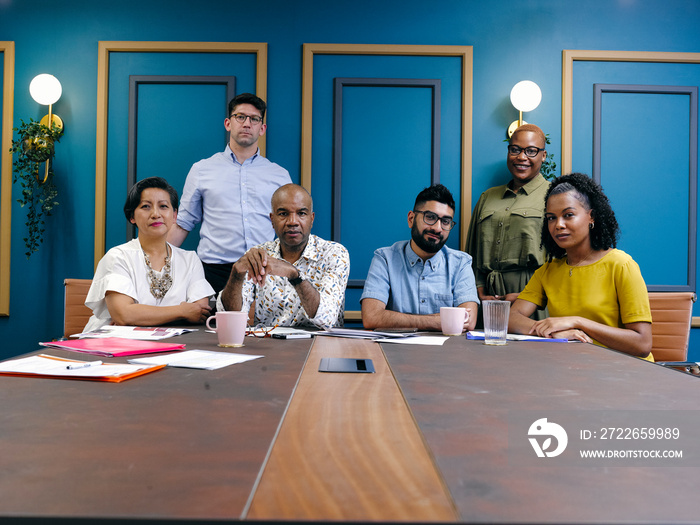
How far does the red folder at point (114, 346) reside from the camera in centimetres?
122

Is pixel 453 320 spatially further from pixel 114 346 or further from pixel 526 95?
pixel 526 95

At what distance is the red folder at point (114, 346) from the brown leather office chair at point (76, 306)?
49.7 inches

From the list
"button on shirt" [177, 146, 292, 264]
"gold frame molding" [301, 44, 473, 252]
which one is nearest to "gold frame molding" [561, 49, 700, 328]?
"gold frame molding" [301, 44, 473, 252]

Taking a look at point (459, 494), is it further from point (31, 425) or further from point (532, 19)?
point (532, 19)

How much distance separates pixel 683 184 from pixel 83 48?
13.4 ft

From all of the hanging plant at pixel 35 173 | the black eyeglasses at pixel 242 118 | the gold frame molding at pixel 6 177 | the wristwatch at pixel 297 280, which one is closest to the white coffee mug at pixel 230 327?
the wristwatch at pixel 297 280

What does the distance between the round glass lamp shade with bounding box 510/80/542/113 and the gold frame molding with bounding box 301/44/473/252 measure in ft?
0.94

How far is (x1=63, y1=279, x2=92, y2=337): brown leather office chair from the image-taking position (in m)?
2.52

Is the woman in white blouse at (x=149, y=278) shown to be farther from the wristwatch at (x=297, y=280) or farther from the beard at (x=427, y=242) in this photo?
the beard at (x=427, y=242)

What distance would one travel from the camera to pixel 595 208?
6.86ft

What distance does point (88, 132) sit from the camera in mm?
3535

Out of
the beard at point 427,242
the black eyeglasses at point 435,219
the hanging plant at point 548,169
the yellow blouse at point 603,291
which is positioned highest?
the hanging plant at point 548,169

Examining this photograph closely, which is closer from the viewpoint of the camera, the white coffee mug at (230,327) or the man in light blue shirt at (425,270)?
the white coffee mug at (230,327)

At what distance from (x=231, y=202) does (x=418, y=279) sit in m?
1.23
